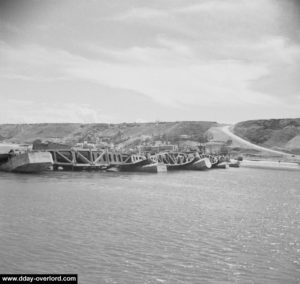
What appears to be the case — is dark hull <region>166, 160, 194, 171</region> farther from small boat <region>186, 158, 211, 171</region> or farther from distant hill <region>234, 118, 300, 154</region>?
distant hill <region>234, 118, 300, 154</region>

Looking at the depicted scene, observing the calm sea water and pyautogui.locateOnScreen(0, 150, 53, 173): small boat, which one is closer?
the calm sea water

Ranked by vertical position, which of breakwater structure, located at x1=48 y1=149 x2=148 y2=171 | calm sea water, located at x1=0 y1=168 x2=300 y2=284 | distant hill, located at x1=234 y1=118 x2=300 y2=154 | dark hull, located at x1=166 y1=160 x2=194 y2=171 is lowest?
calm sea water, located at x1=0 y1=168 x2=300 y2=284

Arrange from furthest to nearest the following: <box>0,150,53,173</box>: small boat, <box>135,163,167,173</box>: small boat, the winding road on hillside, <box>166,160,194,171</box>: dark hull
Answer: the winding road on hillside, <box>166,160,194,171</box>: dark hull, <box>135,163,167,173</box>: small boat, <box>0,150,53,173</box>: small boat

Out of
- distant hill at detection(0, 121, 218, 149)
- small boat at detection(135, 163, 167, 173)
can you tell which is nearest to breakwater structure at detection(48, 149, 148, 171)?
small boat at detection(135, 163, 167, 173)

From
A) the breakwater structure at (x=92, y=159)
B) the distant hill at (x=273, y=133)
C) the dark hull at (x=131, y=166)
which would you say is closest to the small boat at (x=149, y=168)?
the dark hull at (x=131, y=166)

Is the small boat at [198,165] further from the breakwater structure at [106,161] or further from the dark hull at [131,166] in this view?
the dark hull at [131,166]

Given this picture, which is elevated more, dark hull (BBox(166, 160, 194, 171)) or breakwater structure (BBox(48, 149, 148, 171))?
breakwater structure (BBox(48, 149, 148, 171))

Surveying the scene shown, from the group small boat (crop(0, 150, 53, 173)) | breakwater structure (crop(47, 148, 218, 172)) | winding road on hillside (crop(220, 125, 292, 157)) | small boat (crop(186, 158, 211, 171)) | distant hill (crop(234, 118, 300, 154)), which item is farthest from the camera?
distant hill (crop(234, 118, 300, 154))
